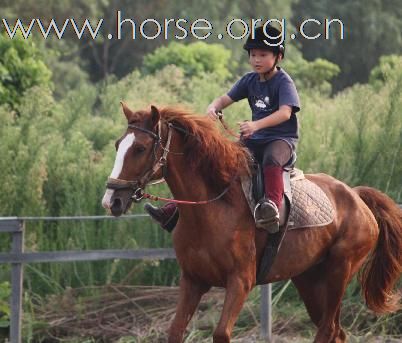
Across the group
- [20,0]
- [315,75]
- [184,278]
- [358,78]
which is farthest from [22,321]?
[358,78]

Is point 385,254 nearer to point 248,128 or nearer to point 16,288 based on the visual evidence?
point 248,128

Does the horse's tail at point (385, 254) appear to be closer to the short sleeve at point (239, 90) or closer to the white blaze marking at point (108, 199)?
the short sleeve at point (239, 90)

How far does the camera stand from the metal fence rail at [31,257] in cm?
852

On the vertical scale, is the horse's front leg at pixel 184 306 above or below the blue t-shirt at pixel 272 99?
below

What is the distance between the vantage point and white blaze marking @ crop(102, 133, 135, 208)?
5863 millimetres

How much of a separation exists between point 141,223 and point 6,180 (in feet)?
4.77

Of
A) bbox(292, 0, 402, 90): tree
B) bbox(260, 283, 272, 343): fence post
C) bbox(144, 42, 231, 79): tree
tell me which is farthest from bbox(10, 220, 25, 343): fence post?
bbox(292, 0, 402, 90): tree

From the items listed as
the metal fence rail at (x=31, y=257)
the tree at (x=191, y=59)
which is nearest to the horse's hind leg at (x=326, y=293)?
the metal fence rail at (x=31, y=257)

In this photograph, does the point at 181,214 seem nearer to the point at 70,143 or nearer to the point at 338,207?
the point at 338,207

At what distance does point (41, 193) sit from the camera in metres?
10.2

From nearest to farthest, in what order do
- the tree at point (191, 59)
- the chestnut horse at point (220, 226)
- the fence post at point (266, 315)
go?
1. the chestnut horse at point (220, 226)
2. the fence post at point (266, 315)
3. the tree at point (191, 59)

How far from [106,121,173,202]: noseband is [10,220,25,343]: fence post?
2823 mm

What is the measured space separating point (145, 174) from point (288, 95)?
1225mm

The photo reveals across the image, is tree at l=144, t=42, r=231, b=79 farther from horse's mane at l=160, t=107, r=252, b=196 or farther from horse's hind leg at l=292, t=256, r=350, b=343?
horse's mane at l=160, t=107, r=252, b=196
